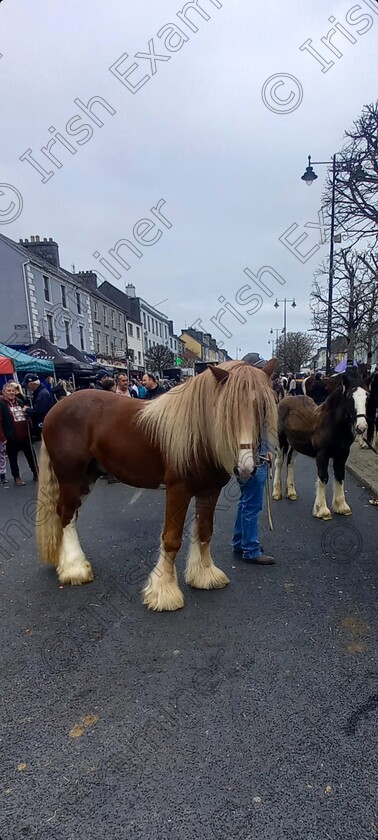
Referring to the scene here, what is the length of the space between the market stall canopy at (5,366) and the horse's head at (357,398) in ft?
31.0

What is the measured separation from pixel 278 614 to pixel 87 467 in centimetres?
199

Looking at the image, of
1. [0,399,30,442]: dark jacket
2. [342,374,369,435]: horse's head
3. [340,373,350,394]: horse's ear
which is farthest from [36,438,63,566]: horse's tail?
[0,399,30,442]: dark jacket

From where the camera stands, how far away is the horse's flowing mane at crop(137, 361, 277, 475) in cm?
274

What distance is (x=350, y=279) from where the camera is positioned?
16.7 m

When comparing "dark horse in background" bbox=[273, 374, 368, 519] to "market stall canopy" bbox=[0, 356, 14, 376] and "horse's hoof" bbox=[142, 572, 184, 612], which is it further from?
"market stall canopy" bbox=[0, 356, 14, 376]

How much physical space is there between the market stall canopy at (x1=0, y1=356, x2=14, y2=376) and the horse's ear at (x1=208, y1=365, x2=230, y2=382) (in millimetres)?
9935

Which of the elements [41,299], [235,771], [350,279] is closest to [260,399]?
[235,771]

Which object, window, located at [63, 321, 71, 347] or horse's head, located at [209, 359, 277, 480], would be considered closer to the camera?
horse's head, located at [209, 359, 277, 480]

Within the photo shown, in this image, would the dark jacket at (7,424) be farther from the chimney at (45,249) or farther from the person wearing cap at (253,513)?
the chimney at (45,249)

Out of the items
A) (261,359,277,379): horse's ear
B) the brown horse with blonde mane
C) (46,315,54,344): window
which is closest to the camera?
the brown horse with blonde mane

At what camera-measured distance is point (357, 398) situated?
14.8 feet

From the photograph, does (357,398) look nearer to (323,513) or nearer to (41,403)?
(323,513)

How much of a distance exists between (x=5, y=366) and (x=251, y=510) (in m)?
9.49

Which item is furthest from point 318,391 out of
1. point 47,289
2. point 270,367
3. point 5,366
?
point 47,289
